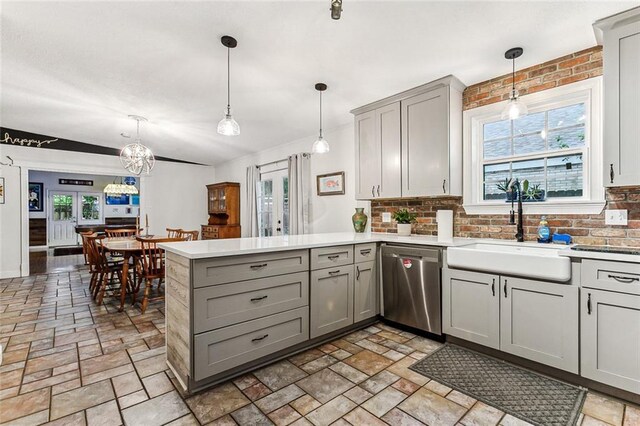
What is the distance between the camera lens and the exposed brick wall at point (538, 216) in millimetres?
2285

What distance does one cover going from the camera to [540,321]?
2164mm

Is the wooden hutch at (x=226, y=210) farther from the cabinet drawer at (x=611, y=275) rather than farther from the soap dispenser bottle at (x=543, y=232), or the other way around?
the cabinet drawer at (x=611, y=275)

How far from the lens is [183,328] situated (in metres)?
2.02

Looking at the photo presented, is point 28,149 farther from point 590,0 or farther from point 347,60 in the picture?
point 590,0

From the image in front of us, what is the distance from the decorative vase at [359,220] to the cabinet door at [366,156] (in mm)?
279

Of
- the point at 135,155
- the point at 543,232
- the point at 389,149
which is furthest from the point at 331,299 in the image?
the point at 135,155

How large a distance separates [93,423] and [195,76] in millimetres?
2998

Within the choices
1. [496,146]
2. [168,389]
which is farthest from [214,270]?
[496,146]

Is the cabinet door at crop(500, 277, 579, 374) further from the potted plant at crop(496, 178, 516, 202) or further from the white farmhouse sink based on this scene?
the potted plant at crop(496, 178, 516, 202)

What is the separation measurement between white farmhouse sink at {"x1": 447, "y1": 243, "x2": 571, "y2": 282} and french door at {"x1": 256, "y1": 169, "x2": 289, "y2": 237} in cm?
334

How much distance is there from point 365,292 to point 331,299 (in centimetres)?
47

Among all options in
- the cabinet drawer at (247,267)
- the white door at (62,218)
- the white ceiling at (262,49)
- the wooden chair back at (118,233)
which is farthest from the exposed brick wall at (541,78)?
the white door at (62,218)

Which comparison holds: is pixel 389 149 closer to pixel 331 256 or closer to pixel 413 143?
pixel 413 143

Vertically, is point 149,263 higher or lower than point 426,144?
lower
